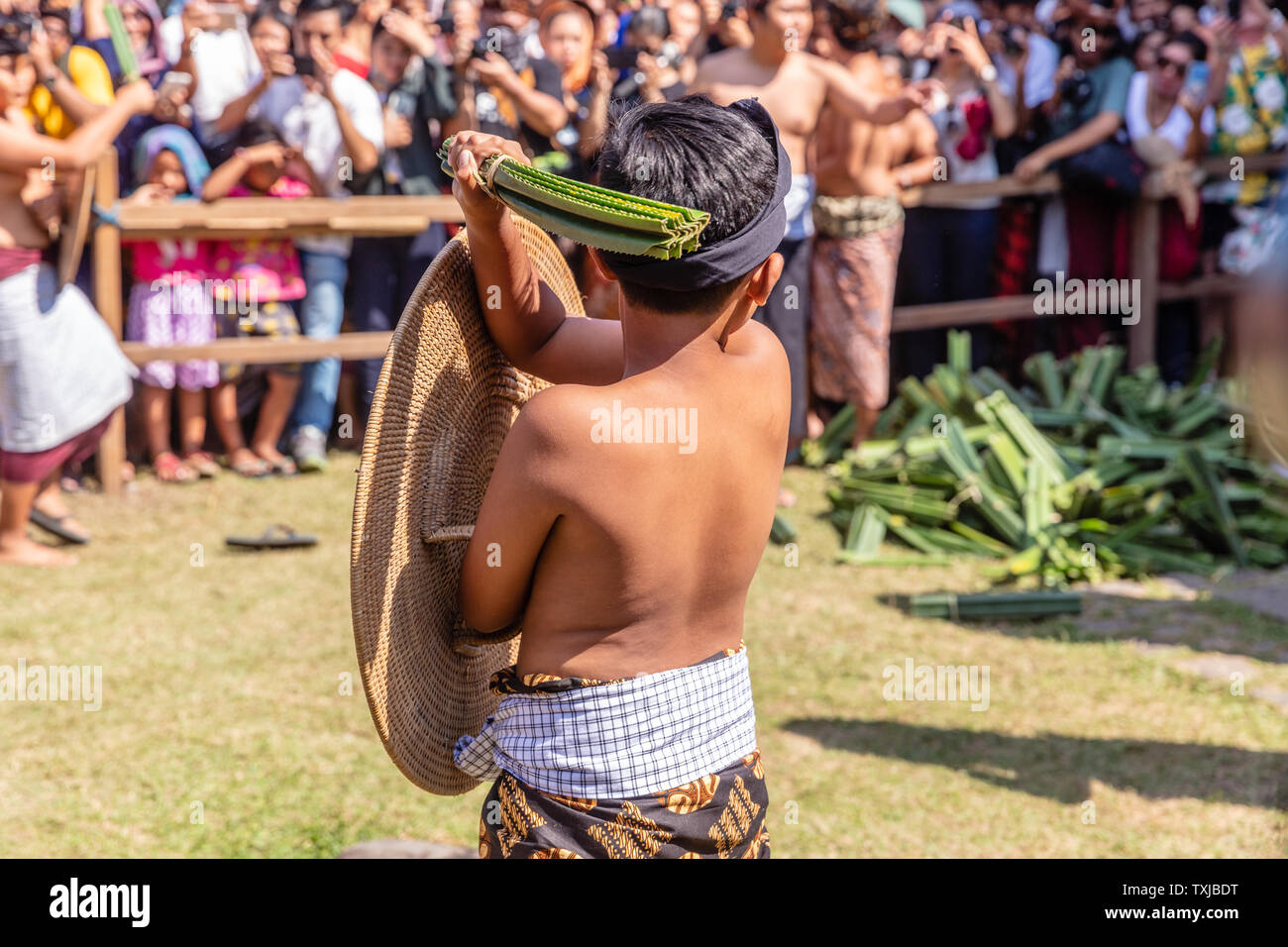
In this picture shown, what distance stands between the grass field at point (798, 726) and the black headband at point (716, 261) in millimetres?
2107

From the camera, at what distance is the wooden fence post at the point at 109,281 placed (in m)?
7.55

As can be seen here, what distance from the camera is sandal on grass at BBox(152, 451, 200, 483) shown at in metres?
7.83

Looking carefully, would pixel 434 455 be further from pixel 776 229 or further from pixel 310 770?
pixel 310 770

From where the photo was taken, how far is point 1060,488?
6.82 metres

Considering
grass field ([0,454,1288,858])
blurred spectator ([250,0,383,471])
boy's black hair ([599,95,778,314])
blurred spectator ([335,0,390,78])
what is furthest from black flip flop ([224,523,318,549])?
boy's black hair ([599,95,778,314])

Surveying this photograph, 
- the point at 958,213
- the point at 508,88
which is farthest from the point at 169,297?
the point at 958,213

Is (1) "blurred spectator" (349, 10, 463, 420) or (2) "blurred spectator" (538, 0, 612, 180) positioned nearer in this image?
(1) "blurred spectator" (349, 10, 463, 420)

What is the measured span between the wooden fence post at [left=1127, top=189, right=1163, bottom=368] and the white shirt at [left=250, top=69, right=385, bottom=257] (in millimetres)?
5299

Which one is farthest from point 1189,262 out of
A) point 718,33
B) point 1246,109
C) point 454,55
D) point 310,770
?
point 310,770

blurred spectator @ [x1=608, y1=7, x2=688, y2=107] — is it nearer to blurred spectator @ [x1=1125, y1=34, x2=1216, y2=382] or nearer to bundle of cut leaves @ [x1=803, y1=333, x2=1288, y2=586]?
bundle of cut leaves @ [x1=803, y1=333, x2=1288, y2=586]

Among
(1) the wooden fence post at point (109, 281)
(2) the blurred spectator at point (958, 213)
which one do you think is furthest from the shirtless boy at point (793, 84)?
(1) the wooden fence post at point (109, 281)

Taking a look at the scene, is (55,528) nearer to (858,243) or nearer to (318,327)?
(318,327)

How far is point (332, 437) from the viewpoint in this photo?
8852mm

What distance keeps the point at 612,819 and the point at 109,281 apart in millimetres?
6449
